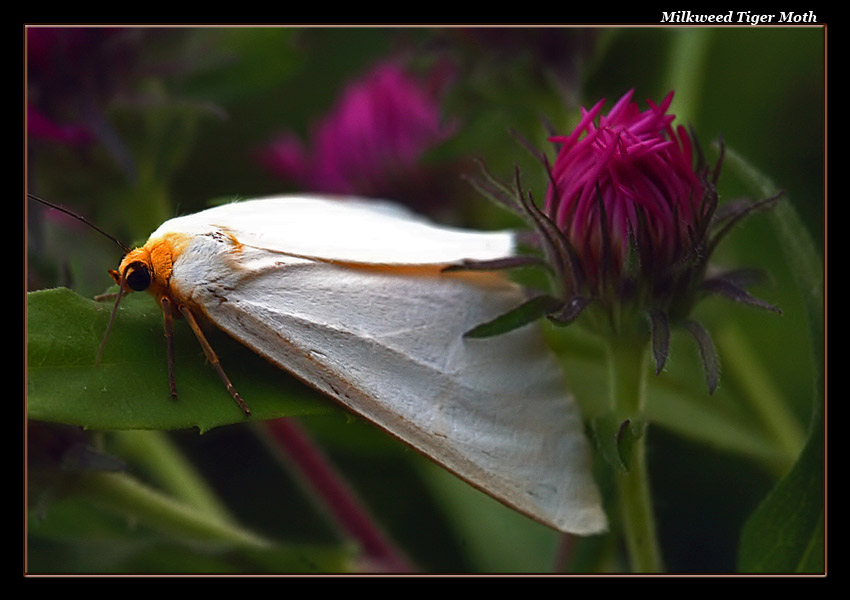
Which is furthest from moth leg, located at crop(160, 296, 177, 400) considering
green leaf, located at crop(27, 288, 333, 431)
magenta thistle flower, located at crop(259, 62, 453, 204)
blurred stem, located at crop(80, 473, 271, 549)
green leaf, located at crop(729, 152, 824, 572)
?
magenta thistle flower, located at crop(259, 62, 453, 204)

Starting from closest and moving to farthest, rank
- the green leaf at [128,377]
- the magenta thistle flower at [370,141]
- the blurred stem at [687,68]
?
the green leaf at [128,377] < the blurred stem at [687,68] < the magenta thistle flower at [370,141]

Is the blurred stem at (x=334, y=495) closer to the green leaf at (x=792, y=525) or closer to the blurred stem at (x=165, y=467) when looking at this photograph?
the blurred stem at (x=165, y=467)

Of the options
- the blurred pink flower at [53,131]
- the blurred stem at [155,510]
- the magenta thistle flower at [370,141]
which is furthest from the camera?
the magenta thistle flower at [370,141]

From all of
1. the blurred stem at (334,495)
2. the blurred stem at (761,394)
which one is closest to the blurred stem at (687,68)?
the blurred stem at (761,394)

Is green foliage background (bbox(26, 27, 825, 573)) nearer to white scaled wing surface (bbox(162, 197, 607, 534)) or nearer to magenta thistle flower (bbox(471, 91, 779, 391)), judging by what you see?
white scaled wing surface (bbox(162, 197, 607, 534))

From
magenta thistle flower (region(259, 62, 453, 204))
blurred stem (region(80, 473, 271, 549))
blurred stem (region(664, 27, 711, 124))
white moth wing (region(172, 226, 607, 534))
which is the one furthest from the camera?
magenta thistle flower (region(259, 62, 453, 204))
